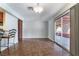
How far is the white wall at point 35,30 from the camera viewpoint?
38.1ft

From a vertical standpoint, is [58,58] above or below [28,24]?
below

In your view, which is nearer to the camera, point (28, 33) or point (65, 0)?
point (65, 0)

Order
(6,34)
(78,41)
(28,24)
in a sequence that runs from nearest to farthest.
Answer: (78,41) < (6,34) < (28,24)

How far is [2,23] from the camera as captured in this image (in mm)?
5496

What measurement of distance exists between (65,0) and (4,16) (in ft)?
13.7

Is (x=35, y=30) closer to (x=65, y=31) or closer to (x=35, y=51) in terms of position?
(x=65, y=31)

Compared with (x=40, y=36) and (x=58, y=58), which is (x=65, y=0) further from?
(x=40, y=36)

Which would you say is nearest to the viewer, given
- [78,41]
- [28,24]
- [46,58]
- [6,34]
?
[46,58]

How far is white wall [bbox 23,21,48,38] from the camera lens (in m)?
11.6

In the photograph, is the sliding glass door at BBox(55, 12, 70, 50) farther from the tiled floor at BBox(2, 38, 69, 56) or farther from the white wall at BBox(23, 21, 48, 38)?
the white wall at BBox(23, 21, 48, 38)

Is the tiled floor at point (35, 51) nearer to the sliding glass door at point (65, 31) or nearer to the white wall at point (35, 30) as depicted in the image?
the sliding glass door at point (65, 31)

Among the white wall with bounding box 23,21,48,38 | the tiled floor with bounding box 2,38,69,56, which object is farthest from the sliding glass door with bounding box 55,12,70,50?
the white wall with bounding box 23,21,48,38

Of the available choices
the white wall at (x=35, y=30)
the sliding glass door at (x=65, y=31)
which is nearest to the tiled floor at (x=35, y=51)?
the sliding glass door at (x=65, y=31)

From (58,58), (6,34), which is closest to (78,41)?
(58,58)
